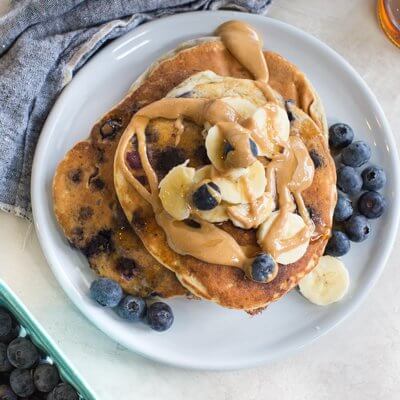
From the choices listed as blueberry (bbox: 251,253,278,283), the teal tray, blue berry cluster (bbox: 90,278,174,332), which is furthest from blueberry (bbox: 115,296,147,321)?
blueberry (bbox: 251,253,278,283)

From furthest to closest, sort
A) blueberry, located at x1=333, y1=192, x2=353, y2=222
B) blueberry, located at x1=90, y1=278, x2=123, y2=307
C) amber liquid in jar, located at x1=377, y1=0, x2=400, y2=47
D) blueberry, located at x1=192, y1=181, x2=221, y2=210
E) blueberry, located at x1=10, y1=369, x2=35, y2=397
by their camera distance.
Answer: amber liquid in jar, located at x1=377, y1=0, x2=400, y2=47, blueberry, located at x1=333, y1=192, x2=353, y2=222, blueberry, located at x1=90, y1=278, x2=123, y2=307, blueberry, located at x1=10, y1=369, x2=35, y2=397, blueberry, located at x1=192, y1=181, x2=221, y2=210

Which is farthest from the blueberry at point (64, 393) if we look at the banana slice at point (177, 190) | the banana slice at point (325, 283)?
the banana slice at point (325, 283)

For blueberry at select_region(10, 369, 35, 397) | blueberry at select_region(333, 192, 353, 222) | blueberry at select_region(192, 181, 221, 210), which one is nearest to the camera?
blueberry at select_region(192, 181, 221, 210)

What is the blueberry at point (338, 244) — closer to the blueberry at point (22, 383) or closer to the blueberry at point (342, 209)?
the blueberry at point (342, 209)

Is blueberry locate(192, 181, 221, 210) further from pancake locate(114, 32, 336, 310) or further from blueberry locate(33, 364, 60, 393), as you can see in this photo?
blueberry locate(33, 364, 60, 393)

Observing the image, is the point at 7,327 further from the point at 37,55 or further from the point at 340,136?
the point at 340,136

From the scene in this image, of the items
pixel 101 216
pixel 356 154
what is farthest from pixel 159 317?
pixel 356 154

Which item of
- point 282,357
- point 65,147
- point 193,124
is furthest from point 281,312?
point 65,147
